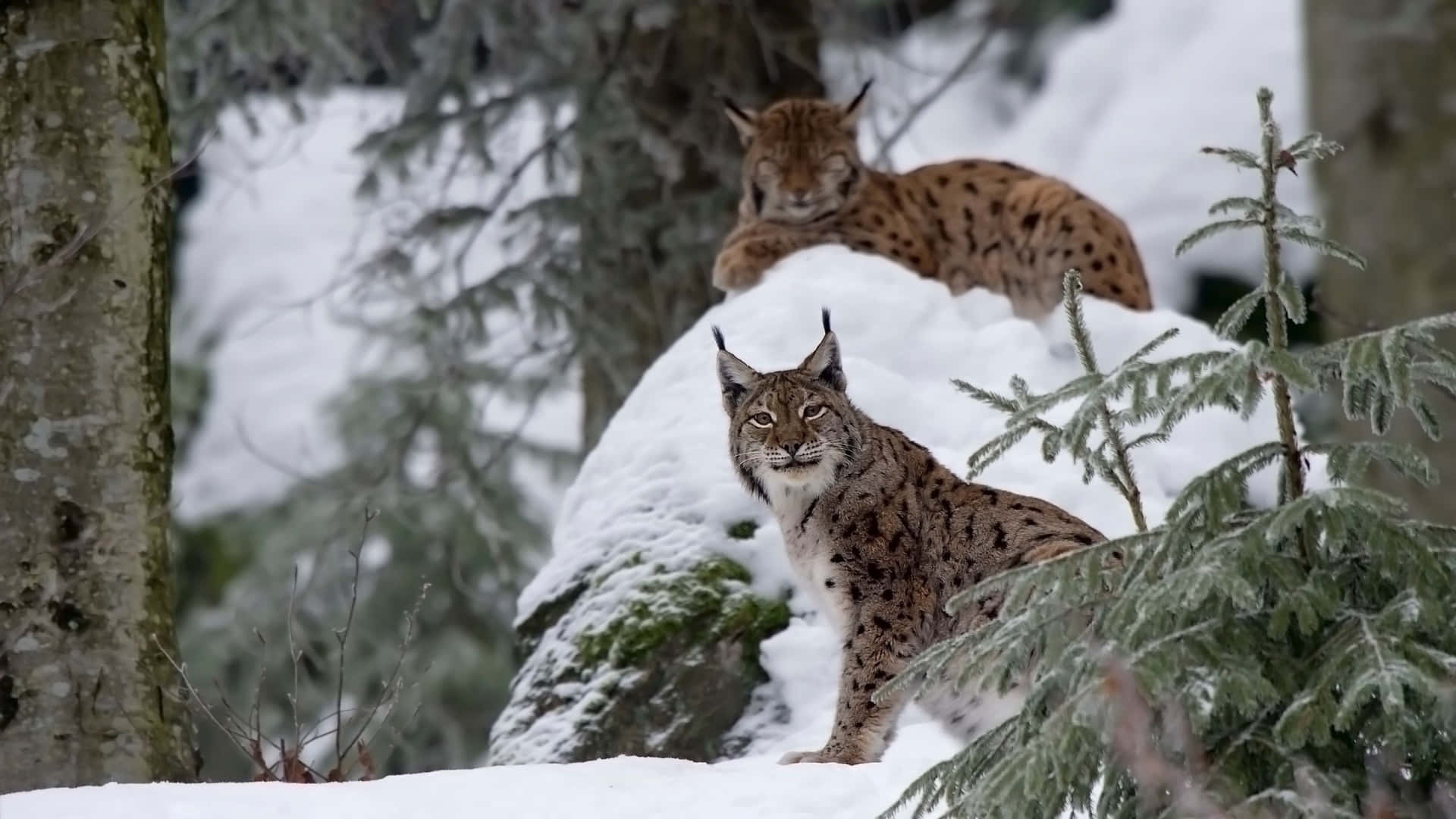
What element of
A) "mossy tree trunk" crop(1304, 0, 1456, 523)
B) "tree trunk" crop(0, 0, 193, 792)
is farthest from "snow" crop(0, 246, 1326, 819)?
"tree trunk" crop(0, 0, 193, 792)

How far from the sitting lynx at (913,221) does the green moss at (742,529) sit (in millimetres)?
1686

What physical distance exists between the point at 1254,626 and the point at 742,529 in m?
3.45

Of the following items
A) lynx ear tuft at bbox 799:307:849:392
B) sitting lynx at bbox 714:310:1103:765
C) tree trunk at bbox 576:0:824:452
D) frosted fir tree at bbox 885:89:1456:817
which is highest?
tree trunk at bbox 576:0:824:452

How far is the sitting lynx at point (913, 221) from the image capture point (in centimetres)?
820

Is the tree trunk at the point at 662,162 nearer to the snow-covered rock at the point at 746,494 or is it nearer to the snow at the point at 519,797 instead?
the snow-covered rock at the point at 746,494

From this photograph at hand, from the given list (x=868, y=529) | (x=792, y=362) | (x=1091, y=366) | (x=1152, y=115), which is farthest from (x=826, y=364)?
(x=1152, y=115)

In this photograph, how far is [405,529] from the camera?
12.4 m

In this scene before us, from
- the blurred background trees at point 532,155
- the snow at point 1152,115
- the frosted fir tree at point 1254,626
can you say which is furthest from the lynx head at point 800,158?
the snow at point 1152,115

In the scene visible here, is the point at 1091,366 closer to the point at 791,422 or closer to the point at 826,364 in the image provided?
the point at 791,422

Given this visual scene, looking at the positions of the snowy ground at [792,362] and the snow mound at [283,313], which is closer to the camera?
the snowy ground at [792,362]

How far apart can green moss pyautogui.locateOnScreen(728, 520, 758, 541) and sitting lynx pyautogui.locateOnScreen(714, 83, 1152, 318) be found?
1.69 m

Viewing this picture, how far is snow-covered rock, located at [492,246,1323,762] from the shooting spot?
6.38m

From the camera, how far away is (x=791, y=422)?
5430 millimetres

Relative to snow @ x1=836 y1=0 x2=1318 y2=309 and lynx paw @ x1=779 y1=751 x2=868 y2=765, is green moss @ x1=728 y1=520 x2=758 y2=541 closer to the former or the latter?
lynx paw @ x1=779 y1=751 x2=868 y2=765
